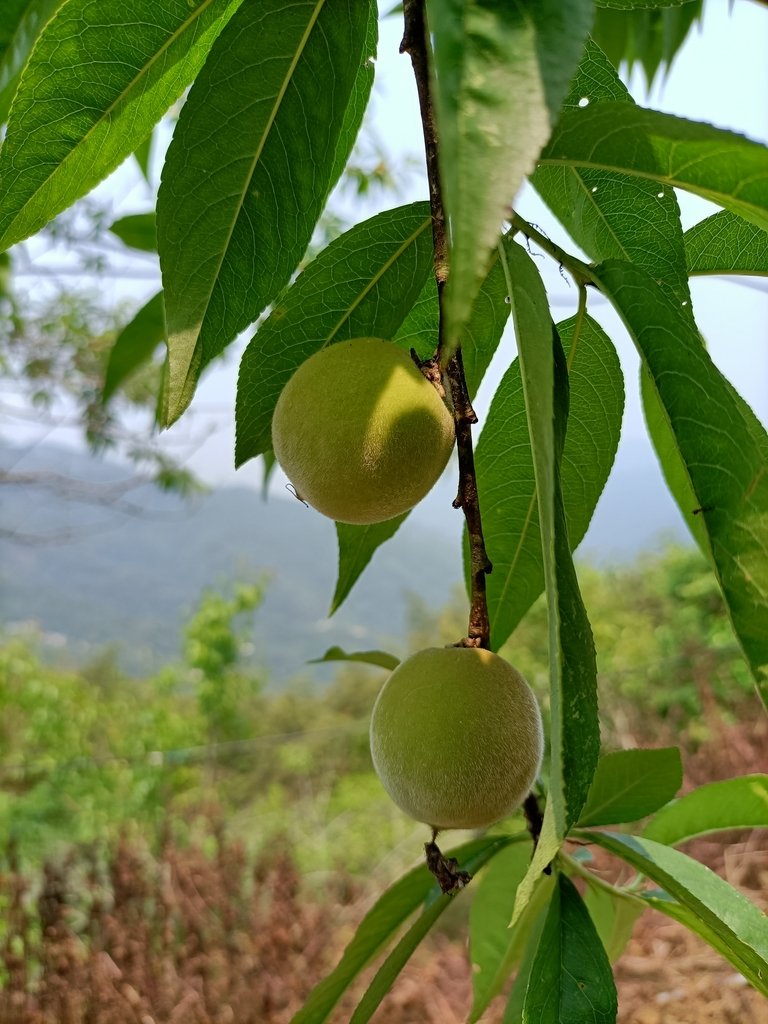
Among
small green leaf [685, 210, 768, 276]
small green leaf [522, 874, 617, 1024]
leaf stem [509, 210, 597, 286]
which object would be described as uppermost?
small green leaf [685, 210, 768, 276]

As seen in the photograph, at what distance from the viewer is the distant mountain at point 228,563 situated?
925 centimetres

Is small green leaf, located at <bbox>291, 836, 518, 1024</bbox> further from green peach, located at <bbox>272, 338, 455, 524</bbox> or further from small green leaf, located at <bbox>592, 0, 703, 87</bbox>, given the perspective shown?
small green leaf, located at <bbox>592, 0, 703, 87</bbox>

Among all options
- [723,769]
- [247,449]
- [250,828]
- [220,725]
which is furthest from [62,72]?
[220,725]

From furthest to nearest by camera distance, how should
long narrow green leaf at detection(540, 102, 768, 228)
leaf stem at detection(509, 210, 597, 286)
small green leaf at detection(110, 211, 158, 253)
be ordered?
small green leaf at detection(110, 211, 158, 253) → leaf stem at detection(509, 210, 597, 286) → long narrow green leaf at detection(540, 102, 768, 228)

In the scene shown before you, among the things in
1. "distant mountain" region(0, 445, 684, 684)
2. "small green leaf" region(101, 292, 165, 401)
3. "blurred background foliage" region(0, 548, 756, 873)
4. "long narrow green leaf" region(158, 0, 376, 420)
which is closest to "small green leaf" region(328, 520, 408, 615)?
"long narrow green leaf" region(158, 0, 376, 420)

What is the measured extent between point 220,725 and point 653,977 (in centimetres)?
367

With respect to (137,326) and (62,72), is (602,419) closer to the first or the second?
(62,72)

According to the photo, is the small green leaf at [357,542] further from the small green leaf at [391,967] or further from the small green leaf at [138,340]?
the small green leaf at [138,340]

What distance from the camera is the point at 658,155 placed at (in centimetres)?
39

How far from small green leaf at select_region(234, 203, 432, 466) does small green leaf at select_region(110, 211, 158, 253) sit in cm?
52

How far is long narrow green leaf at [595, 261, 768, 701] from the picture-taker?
0.37 meters

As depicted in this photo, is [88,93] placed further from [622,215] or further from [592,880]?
[592,880]

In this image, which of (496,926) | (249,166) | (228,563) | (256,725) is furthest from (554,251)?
(228,563)

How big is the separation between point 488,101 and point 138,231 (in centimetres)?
83
